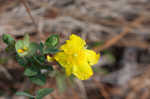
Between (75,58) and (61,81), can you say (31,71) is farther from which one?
(61,81)

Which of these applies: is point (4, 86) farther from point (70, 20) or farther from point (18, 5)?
point (70, 20)

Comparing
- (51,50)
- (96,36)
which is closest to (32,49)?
(51,50)

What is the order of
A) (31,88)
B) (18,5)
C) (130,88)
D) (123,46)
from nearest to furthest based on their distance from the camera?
(31,88) → (18,5) → (130,88) → (123,46)

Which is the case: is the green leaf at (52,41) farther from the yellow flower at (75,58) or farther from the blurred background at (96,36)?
the blurred background at (96,36)

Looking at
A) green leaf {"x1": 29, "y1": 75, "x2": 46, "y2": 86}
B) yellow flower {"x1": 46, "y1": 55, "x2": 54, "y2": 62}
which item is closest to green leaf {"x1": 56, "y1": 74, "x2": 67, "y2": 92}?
green leaf {"x1": 29, "y1": 75, "x2": 46, "y2": 86}

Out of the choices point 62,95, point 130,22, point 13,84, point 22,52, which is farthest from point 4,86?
point 130,22

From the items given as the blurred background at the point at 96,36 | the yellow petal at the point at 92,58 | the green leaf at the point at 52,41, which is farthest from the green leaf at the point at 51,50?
the blurred background at the point at 96,36
